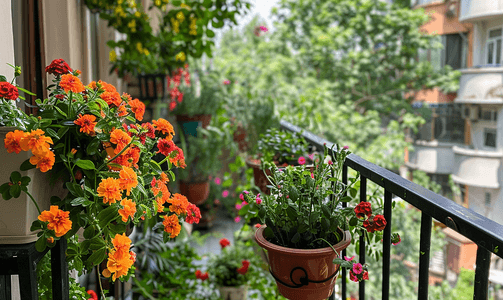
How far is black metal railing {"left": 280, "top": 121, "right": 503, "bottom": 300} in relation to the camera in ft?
2.01

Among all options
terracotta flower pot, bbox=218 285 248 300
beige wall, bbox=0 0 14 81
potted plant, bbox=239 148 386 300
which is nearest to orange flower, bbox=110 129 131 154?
potted plant, bbox=239 148 386 300

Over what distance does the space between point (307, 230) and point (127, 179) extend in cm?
48

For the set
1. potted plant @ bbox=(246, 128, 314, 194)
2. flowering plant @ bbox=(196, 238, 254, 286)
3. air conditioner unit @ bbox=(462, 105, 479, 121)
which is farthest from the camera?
air conditioner unit @ bbox=(462, 105, 479, 121)

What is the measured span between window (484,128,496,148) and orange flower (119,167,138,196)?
9626 mm

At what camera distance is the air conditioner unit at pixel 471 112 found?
889 cm

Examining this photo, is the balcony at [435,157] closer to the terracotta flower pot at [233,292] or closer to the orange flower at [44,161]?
the terracotta flower pot at [233,292]

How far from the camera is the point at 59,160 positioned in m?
0.77

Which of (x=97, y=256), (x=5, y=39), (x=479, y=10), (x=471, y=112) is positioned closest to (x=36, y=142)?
(x=97, y=256)

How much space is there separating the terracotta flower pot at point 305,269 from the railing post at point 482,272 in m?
0.37

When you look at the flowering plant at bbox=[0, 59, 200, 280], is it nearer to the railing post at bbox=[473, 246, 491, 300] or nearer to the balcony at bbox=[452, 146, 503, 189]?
the railing post at bbox=[473, 246, 491, 300]

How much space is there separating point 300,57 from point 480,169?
4.46m

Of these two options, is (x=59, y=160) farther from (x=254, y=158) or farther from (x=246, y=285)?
(x=246, y=285)

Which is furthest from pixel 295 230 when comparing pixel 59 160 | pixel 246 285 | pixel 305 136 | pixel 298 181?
pixel 246 285

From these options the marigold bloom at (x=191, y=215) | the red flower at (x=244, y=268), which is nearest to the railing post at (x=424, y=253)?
the marigold bloom at (x=191, y=215)
